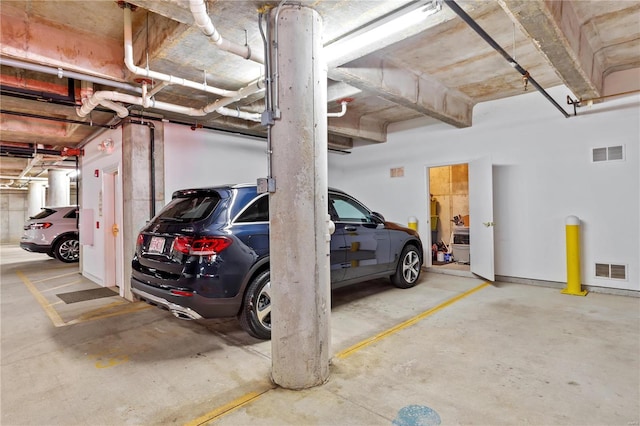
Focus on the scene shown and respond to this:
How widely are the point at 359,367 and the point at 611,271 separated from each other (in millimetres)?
4689

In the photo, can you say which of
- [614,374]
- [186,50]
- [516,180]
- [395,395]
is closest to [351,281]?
[395,395]

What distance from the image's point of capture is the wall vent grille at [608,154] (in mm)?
4961

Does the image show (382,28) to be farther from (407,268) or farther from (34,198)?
(34,198)

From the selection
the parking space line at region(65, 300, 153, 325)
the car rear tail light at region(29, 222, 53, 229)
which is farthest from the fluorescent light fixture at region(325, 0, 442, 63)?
the car rear tail light at region(29, 222, 53, 229)

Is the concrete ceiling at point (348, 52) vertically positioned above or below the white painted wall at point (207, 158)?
above

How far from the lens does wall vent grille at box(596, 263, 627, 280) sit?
16.3ft

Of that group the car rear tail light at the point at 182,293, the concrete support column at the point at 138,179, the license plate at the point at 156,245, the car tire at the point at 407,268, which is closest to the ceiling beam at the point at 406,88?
the car tire at the point at 407,268

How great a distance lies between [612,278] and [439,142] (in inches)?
145

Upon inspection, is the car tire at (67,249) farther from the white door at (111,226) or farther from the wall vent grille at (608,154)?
the wall vent grille at (608,154)

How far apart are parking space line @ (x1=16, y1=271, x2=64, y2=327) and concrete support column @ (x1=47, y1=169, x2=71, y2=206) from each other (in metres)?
6.57

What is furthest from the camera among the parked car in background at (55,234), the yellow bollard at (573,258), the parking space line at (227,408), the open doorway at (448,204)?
the parked car in background at (55,234)

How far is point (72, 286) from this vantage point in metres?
6.26

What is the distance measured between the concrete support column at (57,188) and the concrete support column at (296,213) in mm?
13310

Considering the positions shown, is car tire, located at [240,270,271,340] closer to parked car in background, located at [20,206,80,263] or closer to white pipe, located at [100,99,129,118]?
white pipe, located at [100,99,129,118]
